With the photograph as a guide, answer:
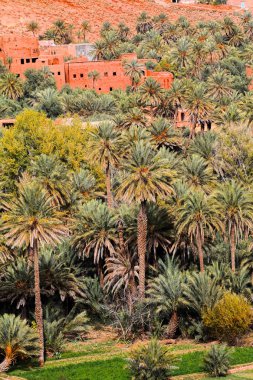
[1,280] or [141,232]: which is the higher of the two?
[141,232]

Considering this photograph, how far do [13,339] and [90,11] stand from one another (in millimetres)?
106042

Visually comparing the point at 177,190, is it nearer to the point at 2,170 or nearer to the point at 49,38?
the point at 2,170

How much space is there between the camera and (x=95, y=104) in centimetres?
7994

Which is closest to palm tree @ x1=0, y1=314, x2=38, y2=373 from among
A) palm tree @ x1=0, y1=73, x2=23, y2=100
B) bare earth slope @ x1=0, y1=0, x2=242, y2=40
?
palm tree @ x1=0, y1=73, x2=23, y2=100

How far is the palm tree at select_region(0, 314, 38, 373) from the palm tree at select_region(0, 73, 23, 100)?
53.5 m

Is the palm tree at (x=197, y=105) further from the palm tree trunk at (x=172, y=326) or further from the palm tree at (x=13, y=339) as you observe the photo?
the palm tree at (x=13, y=339)

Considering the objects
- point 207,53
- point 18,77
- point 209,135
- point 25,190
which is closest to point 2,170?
point 209,135

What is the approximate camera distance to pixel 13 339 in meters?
36.2

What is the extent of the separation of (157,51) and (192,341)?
225ft

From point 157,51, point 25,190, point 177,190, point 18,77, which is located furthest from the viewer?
point 157,51

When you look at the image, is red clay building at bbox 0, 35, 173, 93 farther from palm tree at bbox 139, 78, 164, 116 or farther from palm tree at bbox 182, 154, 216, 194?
palm tree at bbox 182, 154, 216, 194

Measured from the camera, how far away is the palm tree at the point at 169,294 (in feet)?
132

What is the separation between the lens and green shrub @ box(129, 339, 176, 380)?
33.5 m

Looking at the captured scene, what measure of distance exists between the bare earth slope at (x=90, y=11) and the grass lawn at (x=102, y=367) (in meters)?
89.3
